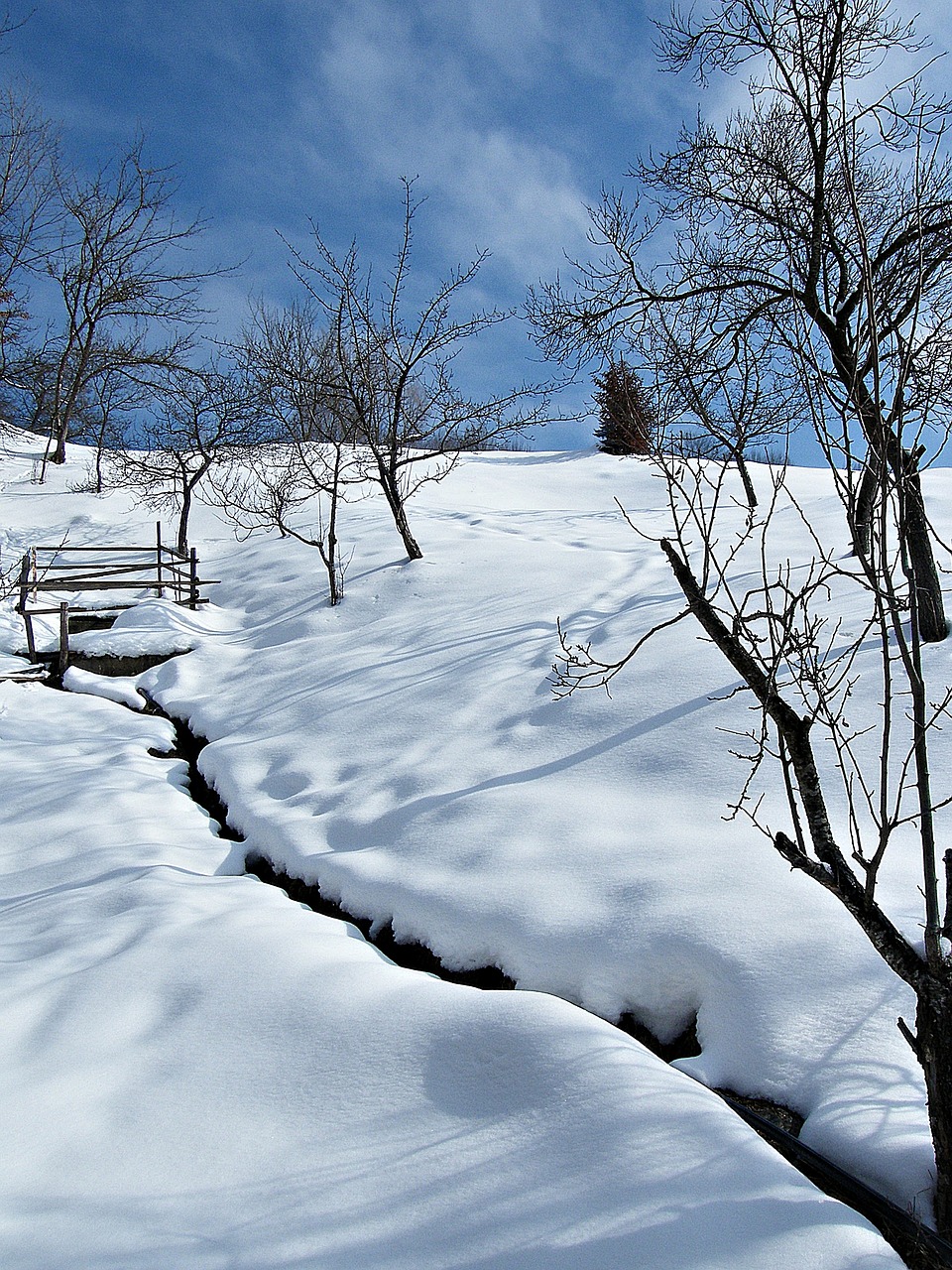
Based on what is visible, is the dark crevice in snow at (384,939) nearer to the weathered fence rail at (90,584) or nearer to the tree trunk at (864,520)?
the tree trunk at (864,520)

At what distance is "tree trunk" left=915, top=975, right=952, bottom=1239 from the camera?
2.07 metres

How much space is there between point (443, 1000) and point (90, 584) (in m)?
12.0

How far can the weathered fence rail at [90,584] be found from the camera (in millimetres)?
11641

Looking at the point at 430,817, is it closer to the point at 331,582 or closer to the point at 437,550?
the point at 331,582

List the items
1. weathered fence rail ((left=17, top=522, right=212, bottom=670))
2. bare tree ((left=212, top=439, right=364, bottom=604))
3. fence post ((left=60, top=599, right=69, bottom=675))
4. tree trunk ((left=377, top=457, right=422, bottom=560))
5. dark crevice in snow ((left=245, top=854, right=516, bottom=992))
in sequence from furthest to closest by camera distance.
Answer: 1. bare tree ((left=212, top=439, right=364, bottom=604))
2. tree trunk ((left=377, top=457, right=422, bottom=560))
3. weathered fence rail ((left=17, top=522, right=212, bottom=670))
4. fence post ((left=60, top=599, right=69, bottom=675))
5. dark crevice in snow ((left=245, top=854, right=516, bottom=992))

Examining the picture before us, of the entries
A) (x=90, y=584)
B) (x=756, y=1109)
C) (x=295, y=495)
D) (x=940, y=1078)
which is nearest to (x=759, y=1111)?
(x=756, y=1109)

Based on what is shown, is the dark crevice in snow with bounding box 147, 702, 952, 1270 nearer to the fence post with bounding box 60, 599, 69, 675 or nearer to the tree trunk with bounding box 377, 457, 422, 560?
the fence post with bounding box 60, 599, 69, 675

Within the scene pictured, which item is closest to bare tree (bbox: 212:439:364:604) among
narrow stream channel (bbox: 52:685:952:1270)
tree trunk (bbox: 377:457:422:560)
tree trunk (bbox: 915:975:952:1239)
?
tree trunk (bbox: 377:457:422:560)

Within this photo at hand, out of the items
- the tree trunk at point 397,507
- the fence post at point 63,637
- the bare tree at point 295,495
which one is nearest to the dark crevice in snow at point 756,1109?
the fence post at point 63,637

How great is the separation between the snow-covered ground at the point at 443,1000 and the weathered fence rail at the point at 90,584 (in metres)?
4.29

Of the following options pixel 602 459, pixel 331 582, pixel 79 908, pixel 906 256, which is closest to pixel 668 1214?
pixel 79 908

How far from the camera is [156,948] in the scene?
140 inches

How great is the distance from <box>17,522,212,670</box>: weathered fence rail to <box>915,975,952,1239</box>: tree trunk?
1078 centimetres

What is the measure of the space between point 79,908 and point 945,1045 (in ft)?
13.2
